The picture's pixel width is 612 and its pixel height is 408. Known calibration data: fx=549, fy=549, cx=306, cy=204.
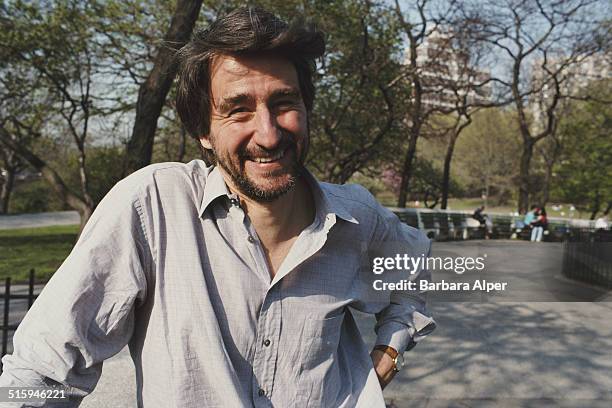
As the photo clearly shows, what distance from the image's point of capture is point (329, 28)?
12.4 meters

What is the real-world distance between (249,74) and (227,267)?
1.56 feet

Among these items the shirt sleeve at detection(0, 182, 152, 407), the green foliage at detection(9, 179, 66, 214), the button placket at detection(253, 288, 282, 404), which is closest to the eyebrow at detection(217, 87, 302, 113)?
the shirt sleeve at detection(0, 182, 152, 407)

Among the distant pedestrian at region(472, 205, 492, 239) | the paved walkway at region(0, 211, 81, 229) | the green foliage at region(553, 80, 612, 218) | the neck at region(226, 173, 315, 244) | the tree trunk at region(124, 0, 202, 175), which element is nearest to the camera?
the neck at region(226, 173, 315, 244)

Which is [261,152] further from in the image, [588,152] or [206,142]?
[588,152]

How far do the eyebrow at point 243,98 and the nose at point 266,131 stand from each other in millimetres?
37

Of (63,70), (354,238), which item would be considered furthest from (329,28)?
(354,238)

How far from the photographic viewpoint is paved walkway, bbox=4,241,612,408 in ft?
13.9

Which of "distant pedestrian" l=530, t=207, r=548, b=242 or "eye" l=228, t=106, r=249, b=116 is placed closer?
"eye" l=228, t=106, r=249, b=116

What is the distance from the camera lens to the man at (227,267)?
120 cm

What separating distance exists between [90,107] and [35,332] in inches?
521

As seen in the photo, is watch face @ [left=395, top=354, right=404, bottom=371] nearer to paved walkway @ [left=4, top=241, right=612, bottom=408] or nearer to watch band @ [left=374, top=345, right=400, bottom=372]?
watch band @ [left=374, top=345, right=400, bottom=372]

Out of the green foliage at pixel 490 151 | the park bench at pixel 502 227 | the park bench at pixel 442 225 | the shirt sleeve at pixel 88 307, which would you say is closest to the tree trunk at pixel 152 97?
the shirt sleeve at pixel 88 307

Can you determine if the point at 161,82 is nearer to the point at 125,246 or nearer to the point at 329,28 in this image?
the point at 125,246

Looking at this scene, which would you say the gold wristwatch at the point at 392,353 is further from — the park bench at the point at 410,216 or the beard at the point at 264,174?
the park bench at the point at 410,216
